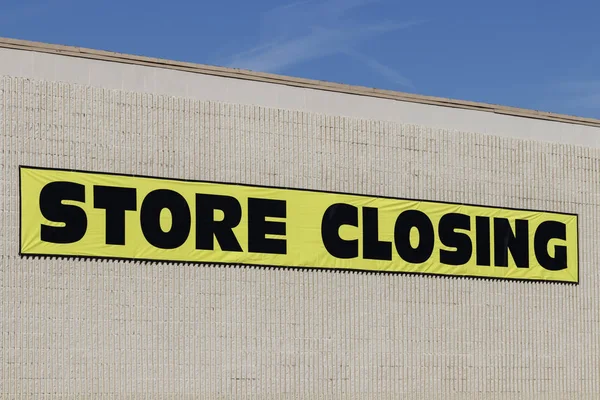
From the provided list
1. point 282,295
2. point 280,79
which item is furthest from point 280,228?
point 280,79

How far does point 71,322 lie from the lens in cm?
2703

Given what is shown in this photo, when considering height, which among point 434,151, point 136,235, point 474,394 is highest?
point 434,151

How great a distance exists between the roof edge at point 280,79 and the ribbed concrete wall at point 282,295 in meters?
0.85

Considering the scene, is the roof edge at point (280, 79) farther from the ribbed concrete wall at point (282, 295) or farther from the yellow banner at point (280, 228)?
the yellow banner at point (280, 228)

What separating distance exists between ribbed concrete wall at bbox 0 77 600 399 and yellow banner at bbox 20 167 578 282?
31cm

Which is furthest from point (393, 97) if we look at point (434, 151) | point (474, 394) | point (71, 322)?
point (71, 322)

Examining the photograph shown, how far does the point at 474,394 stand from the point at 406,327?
3.00m

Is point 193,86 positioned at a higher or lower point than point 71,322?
higher

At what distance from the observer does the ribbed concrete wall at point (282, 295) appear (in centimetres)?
2697

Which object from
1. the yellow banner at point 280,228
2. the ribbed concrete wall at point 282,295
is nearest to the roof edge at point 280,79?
the ribbed concrete wall at point 282,295

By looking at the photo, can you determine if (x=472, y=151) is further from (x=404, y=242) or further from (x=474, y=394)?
(x=474, y=394)

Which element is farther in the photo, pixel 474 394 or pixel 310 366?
pixel 474 394

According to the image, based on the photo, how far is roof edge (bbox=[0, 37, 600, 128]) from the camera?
2778 cm

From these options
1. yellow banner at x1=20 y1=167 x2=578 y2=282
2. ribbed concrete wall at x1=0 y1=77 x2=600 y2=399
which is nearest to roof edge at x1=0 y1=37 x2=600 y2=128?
ribbed concrete wall at x1=0 y1=77 x2=600 y2=399
